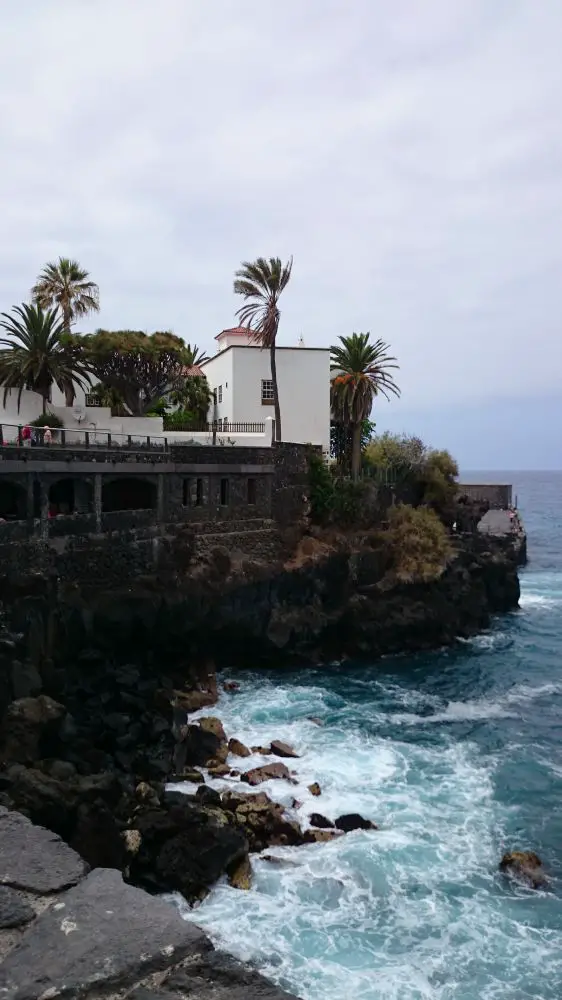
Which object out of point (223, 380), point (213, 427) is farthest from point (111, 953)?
point (223, 380)

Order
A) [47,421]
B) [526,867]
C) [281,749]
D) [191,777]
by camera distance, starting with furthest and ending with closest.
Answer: [47,421]
[281,749]
[191,777]
[526,867]

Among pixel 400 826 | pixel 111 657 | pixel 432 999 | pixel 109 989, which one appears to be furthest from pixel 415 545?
pixel 109 989

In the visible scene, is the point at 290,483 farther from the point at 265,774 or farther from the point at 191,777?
the point at 191,777

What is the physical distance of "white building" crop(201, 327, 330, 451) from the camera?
147ft

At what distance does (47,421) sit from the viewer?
129 ft

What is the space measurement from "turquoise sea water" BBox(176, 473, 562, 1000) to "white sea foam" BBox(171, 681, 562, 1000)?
4cm

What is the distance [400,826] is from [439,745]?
21.1 ft

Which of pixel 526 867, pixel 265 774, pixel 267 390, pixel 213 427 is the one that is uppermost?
pixel 267 390

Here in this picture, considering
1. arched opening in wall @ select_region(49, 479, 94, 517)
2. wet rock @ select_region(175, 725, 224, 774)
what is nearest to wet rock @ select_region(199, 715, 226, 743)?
wet rock @ select_region(175, 725, 224, 774)

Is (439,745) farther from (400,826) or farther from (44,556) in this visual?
(44,556)

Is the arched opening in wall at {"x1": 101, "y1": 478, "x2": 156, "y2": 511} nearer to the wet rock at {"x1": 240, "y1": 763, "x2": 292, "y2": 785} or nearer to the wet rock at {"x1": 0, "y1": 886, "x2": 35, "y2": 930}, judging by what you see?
the wet rock at {"x1": 240, "y1": 763, "x2": 292, "y2": 785}

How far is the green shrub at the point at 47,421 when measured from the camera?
3932cm

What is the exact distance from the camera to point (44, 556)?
98.0 ft

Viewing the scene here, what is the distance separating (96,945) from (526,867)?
17.8 meters
